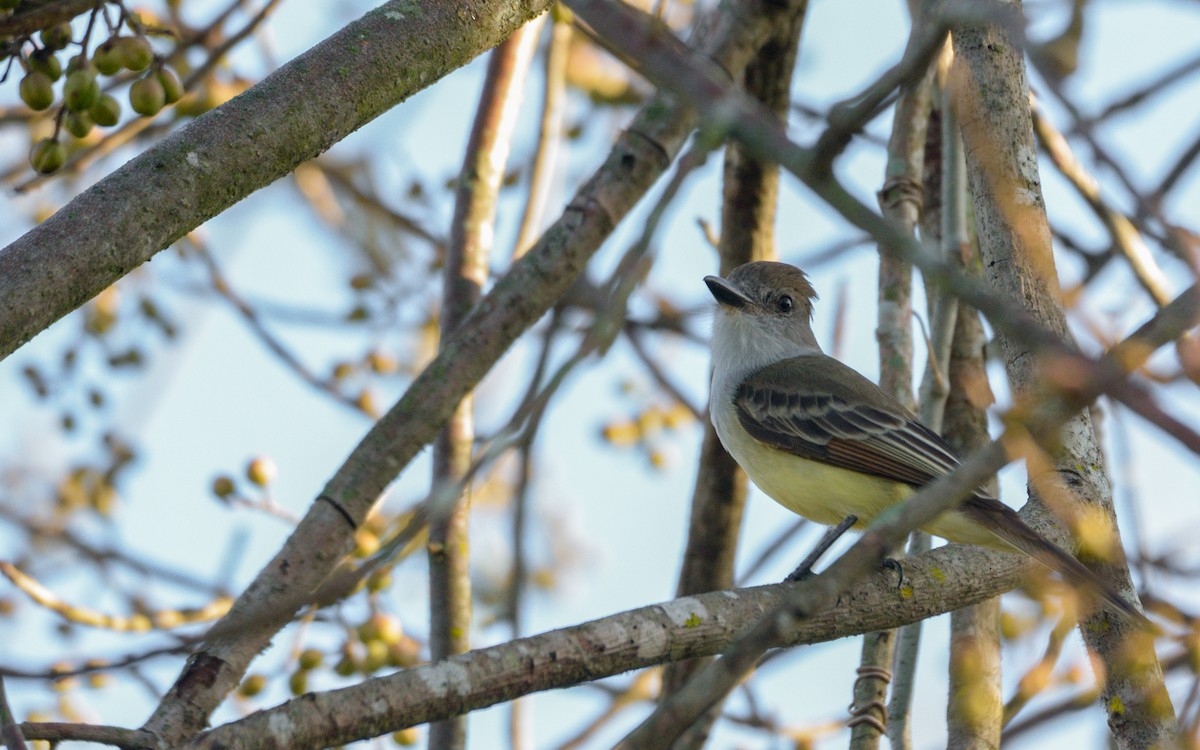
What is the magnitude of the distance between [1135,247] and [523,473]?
2.97m

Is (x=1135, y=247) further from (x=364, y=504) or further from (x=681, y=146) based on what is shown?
(x=364, y=504)

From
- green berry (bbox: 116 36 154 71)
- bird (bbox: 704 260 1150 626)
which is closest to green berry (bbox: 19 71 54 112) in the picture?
green berry (bbox: 116 36 154 71)

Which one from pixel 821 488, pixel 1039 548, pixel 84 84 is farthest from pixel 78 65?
pixel 1039 548

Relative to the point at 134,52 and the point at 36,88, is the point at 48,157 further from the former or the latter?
the point at 134,52

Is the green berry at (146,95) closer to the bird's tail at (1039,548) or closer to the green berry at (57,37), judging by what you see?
the green berry at (57,37)

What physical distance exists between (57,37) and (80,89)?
7.7 inches

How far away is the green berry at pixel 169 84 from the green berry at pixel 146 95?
14 mm

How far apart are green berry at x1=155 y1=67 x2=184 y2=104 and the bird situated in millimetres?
2785

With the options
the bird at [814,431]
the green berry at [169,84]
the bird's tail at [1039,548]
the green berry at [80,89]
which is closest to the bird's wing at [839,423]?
the bird at [814,431]

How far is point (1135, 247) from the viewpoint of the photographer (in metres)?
5.57

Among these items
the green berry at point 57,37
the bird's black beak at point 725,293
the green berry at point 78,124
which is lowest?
the green berry at point 78,124

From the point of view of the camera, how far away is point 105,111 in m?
3.90

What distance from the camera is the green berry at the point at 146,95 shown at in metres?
3.96

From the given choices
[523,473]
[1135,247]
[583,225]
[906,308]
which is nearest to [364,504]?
[523,473]
